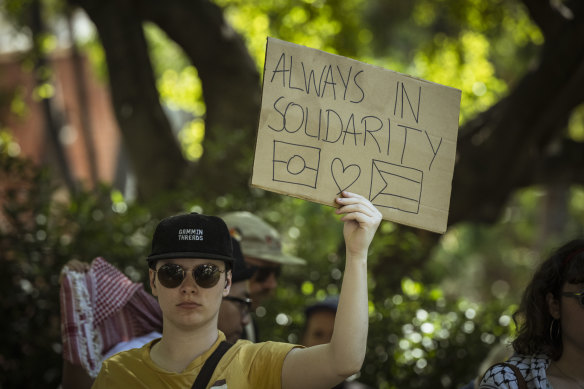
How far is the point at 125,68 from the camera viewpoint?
755cm

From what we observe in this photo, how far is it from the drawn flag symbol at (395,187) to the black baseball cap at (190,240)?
0.59m

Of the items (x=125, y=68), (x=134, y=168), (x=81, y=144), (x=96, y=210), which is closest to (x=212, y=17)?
(x=125, y=68)

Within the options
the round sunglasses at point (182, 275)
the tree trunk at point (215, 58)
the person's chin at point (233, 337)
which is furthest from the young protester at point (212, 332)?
the tree trunk at point (215, 58)

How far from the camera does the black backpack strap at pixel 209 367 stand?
235cm

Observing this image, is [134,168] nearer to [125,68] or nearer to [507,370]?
[125,68]

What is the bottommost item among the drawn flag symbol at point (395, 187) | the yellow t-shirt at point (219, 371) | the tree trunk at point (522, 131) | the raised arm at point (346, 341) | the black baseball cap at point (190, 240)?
the yellow t-shirt at point (219, 371)

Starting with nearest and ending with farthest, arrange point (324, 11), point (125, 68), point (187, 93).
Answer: point (125, 68)
point (324, 11)
point (187, 93)

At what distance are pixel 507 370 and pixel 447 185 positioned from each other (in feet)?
2.36

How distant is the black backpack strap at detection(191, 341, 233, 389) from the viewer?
2.35m

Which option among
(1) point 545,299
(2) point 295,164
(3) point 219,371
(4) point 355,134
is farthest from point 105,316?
(1) point 545,299

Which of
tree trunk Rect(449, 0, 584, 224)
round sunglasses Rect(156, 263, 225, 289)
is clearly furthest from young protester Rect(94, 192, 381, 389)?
tree trunk Rect(449, 0, 584, 224)

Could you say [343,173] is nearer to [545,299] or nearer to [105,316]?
[545,299]

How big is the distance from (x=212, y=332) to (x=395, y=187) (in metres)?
0.86

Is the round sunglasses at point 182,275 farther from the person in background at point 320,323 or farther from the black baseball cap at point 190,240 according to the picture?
the person in background at point 320,323
